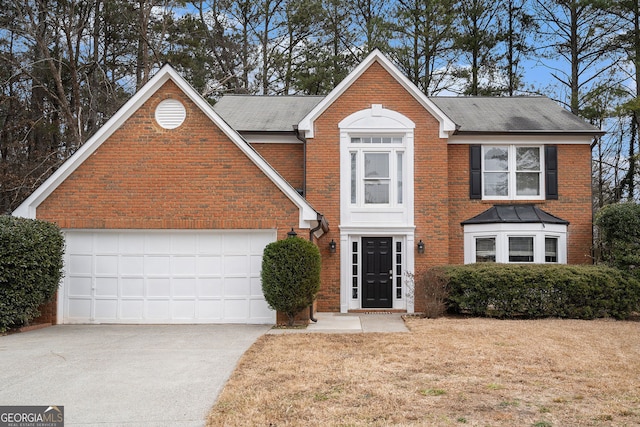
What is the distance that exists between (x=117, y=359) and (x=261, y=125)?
9.81m

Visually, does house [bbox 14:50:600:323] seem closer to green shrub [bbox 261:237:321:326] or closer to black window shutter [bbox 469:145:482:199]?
black window shutter [bbox 469:145:482:199]

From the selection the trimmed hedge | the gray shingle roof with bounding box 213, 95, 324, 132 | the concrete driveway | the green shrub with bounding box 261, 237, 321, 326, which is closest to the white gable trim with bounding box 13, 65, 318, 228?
the green shrub with bounding box 261, 237, 321, 326

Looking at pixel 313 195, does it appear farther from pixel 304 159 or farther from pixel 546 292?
pixel 546 292

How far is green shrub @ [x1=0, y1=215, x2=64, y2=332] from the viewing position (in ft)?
39.1

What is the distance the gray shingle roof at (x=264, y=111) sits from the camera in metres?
17.7

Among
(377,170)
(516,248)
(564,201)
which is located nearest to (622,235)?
(564,201)

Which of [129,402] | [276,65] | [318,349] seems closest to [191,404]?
[129,402]

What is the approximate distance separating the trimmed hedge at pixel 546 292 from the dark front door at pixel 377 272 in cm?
214

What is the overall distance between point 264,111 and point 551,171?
29.1ft

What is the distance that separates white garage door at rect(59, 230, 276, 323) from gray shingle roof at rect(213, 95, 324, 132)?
14.3 feet

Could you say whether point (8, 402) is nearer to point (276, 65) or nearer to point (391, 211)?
point (391, 211)

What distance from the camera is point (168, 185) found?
13867 mm

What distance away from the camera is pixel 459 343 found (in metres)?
10.8

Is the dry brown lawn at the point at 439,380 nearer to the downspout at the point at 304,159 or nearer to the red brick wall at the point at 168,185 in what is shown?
the red brick wall at the point at 168,185
